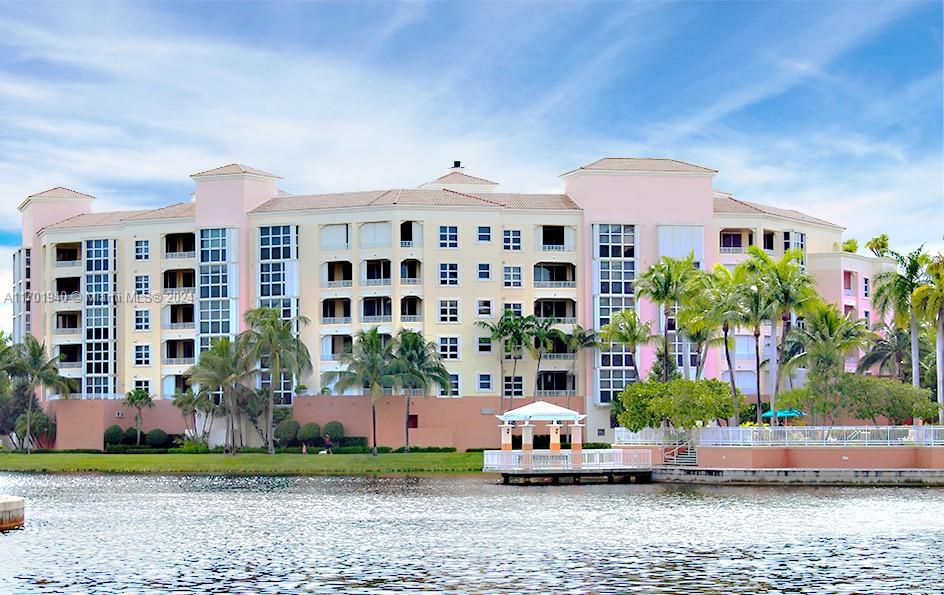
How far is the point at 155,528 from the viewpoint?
5516 centimetres

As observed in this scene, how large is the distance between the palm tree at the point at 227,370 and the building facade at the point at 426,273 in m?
5.04

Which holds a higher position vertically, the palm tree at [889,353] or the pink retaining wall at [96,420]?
the palm tree at [889,353]

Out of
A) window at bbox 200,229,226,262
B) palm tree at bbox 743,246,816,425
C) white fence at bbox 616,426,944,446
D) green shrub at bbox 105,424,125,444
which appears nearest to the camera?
white fence at bbox 616,426,944,446

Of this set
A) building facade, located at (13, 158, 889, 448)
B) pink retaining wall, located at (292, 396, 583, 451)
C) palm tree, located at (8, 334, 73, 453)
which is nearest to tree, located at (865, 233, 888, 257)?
building facade, located at (13, 158, 889, 448)

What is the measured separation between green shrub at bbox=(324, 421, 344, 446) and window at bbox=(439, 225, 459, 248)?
14.9 meters

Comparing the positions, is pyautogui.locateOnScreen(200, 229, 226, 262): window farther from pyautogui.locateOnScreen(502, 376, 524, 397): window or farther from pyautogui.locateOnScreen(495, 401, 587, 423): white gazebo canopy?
pyautogui.locateOnScreen(495, 401, 587, 423): white gazebo canopy

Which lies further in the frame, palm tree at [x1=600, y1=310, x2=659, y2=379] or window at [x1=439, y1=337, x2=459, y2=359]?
window at [x1=439, y1=337, x2=459, y2=359]

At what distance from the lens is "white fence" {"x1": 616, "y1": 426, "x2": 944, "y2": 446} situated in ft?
243

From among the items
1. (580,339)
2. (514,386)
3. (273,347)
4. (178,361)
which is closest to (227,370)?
(273,347)

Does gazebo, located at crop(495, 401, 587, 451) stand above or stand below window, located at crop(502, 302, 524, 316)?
below

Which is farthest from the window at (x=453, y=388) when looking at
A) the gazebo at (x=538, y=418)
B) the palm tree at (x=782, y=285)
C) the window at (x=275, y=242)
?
the palm tree at (x=782, y=285)

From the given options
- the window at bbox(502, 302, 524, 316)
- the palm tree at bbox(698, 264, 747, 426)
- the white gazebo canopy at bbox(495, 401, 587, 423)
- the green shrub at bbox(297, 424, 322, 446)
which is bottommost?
the green shrub at bbox(297, 424, 322, 446)

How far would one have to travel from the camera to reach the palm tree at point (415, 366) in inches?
4188

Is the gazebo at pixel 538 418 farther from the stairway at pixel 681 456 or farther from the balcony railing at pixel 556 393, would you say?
the balcony railing at pixel 556 393
